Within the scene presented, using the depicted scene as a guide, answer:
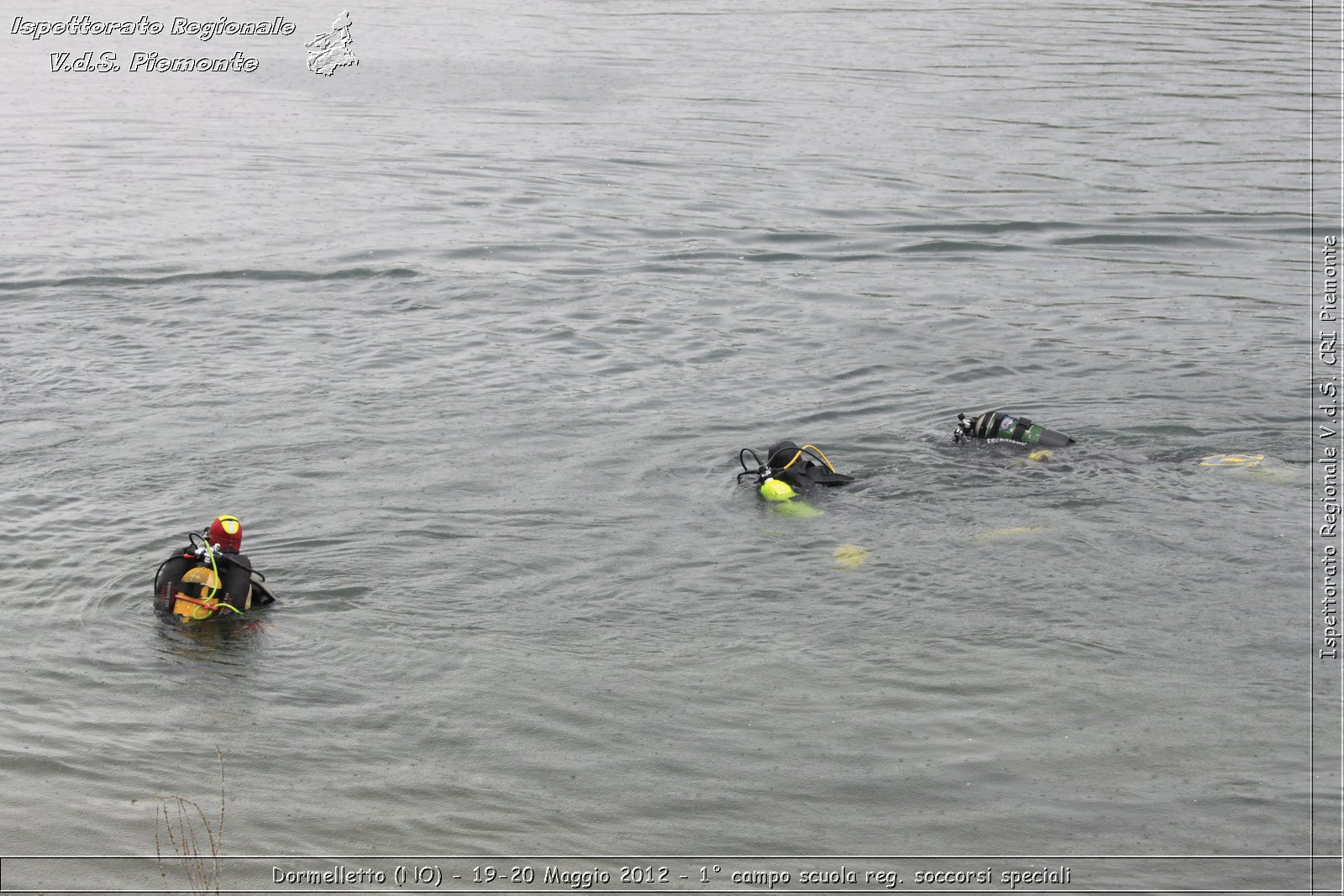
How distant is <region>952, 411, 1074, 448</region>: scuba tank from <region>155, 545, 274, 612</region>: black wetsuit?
6.09 metres

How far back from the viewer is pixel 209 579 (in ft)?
28.2

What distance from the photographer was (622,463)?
11.8 meters

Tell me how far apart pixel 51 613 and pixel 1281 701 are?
8005mm

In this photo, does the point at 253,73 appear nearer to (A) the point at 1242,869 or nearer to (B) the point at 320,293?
(B) the point at 320,293

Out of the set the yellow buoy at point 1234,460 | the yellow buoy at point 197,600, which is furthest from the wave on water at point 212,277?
the yellow buoy at point 1234,460

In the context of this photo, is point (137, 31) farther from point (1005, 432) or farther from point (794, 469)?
point (1005, 432)

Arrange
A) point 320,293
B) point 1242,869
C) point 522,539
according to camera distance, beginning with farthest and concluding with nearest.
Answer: point 320,293, point 522,539, point 1242,869

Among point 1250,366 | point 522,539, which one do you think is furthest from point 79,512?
point 1250,366

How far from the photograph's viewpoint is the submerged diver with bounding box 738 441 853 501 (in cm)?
1074

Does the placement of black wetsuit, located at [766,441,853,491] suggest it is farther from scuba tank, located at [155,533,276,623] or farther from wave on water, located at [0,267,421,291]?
wave on water, located at [0,267,421,291]

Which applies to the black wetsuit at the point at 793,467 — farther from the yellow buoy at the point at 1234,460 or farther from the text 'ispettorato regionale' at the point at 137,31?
the text 'ispettorato regionale' at the point at 137,31

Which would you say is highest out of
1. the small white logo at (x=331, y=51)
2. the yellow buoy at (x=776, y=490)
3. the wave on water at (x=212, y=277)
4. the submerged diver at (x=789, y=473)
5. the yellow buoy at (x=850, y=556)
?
the small white logo at (x=331, y=51)

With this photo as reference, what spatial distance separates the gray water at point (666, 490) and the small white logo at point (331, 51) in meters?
6.65

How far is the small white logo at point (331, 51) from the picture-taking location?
1232 inches
